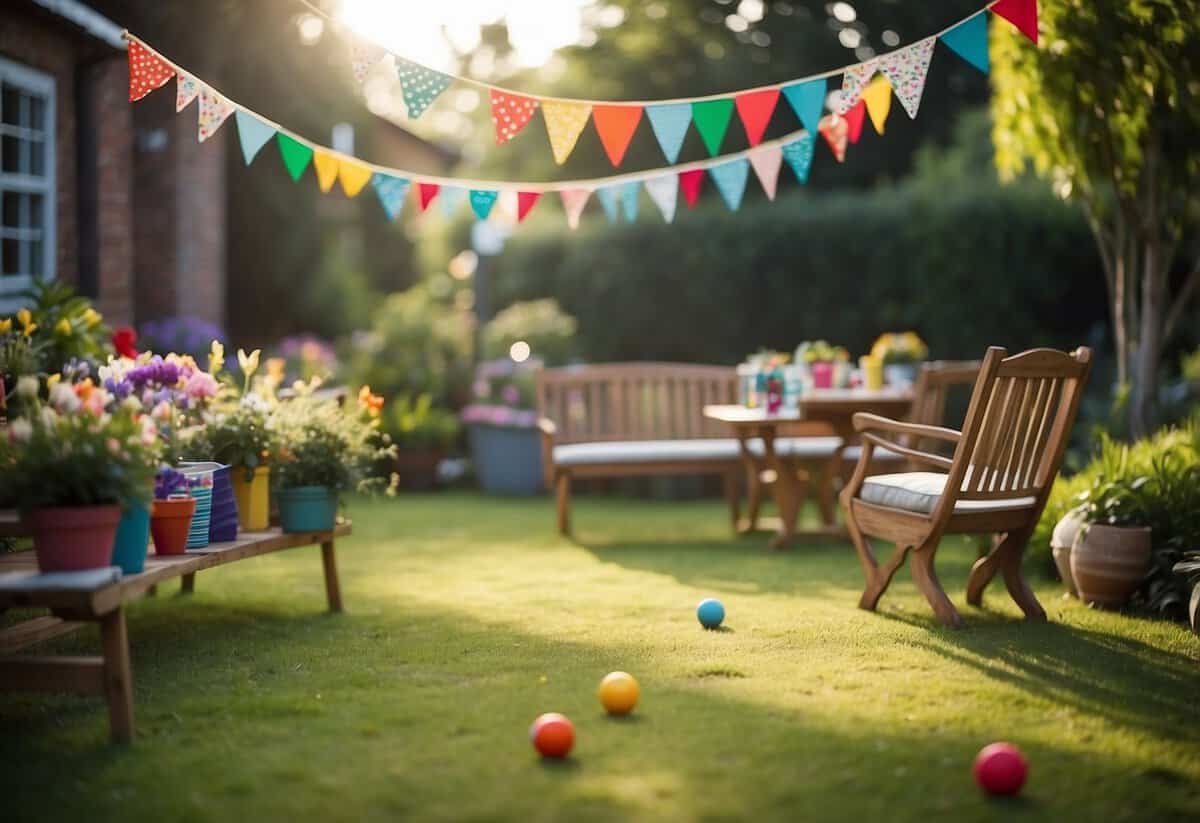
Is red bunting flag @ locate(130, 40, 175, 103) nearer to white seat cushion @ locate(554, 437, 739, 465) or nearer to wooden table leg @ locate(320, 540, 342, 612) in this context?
wooden table leg @ locate(320, 540, 342, 612)

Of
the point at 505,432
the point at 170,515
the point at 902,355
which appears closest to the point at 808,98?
the point at 902,355

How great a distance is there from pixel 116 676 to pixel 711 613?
2.23m

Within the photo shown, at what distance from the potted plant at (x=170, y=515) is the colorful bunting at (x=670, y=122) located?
279 centimetres

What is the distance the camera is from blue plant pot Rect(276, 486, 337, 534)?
511 cm

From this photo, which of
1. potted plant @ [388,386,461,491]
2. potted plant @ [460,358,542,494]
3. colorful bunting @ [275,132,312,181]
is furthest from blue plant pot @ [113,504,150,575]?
potted plant @ [388,386,461,491]

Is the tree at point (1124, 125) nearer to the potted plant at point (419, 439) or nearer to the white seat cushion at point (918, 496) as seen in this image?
the white seat cushion at point (918, 496)

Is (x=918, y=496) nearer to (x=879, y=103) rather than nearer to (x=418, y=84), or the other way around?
(x=879, y=103)

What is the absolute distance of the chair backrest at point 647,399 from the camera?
8.23 metres

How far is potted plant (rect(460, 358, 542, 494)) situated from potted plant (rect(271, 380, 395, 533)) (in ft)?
15.4

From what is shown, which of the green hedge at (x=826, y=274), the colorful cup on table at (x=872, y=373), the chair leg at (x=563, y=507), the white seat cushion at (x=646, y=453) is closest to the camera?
the colorful cup on table at (x=872, y=373)

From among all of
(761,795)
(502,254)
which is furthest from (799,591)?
(502,254)

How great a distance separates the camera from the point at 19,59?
779 cm

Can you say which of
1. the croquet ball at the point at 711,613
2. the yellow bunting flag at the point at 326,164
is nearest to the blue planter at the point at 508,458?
the yellow bunting flag at the point at 326,164

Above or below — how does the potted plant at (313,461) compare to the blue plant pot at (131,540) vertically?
above
